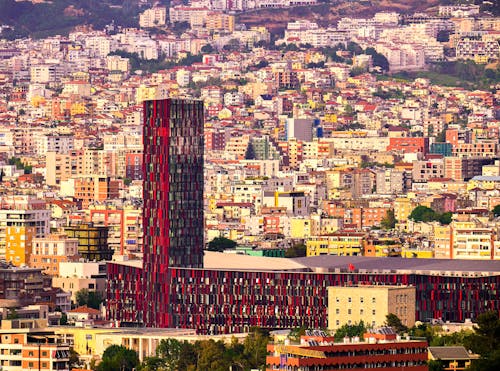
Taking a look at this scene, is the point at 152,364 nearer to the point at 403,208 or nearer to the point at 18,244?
the point at 18,244

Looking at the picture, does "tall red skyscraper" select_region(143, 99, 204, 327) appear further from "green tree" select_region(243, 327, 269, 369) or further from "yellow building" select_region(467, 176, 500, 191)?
"yellow building" select_region(467, 176, 500, 191)

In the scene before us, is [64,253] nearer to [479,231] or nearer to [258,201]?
[479,231]

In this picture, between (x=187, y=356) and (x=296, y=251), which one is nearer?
(x=187, y=356)

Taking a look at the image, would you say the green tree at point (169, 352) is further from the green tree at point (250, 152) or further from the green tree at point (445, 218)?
the green tree at point (250, 152)

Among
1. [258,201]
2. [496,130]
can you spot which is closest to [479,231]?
[258,201]

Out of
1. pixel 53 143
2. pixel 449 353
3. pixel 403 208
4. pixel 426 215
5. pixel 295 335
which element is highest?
pixel 449 353

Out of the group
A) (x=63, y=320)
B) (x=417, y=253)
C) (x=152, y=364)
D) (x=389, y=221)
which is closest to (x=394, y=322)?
(x=152, y=364)
